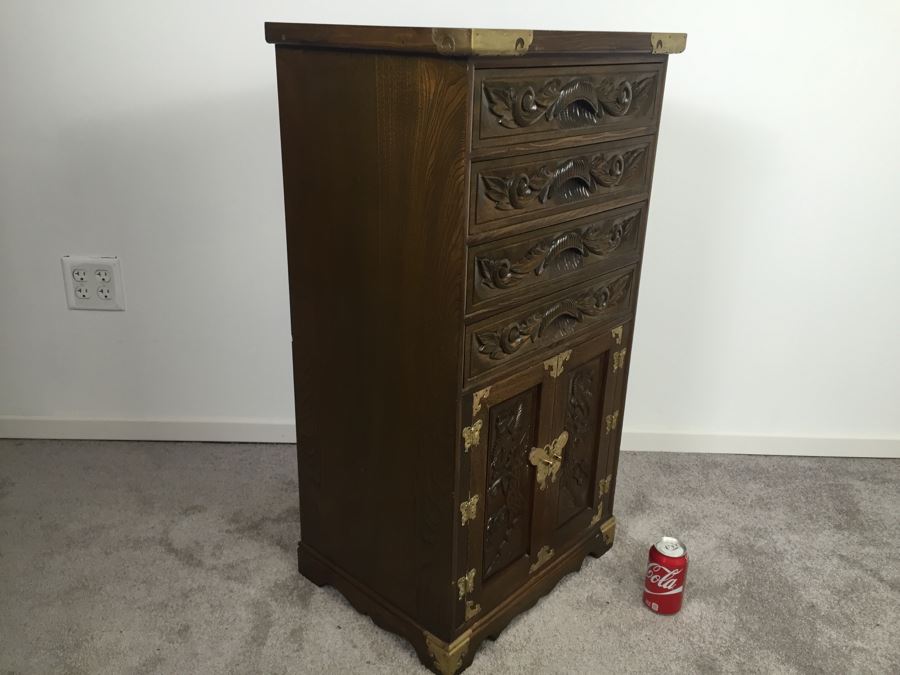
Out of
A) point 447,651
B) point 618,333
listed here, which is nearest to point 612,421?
point 618,333

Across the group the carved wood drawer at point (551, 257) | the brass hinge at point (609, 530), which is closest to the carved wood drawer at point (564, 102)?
the carved wood drawer at point (551, 257)

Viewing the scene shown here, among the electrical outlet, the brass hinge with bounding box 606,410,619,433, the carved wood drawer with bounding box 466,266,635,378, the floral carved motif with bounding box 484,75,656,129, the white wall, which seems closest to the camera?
the floral carved motif with bounding box 484,75,656,129

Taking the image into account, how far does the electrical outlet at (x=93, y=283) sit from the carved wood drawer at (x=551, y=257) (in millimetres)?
1085

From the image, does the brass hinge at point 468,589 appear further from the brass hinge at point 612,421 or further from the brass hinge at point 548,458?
the brass hinge at point 612,421

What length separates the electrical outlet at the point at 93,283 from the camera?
71.7 inches

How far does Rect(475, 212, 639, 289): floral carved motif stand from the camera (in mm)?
1096

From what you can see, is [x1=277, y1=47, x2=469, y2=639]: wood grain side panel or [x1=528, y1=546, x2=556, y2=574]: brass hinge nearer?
[x1=277, y1=47, x2=469, y2=639]: wood grain side panel

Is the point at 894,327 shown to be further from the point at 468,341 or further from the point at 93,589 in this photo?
the point at 93,589

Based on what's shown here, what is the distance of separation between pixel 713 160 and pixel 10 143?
1.52 m

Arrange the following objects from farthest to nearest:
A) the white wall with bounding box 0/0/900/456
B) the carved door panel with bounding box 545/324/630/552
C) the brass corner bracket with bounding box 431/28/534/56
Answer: the white wall with bounding box 0/0/900/456 → the carved door panel with bounding box 545/324/630/552 → the brass corner bracket with bounding box 431/28/534/56

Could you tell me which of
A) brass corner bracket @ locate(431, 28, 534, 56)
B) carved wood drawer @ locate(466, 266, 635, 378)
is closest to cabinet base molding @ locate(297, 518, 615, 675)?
carved wood drawer @ locate(466, 266, 635, 378)

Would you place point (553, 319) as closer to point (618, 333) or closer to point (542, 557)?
point (618, 333)

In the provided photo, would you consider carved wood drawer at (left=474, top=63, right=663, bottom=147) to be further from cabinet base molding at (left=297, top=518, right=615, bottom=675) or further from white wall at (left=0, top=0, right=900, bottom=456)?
cabinet base molding at (left=297, top=518, right=615, bottom=675)

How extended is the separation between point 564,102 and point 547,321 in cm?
32
